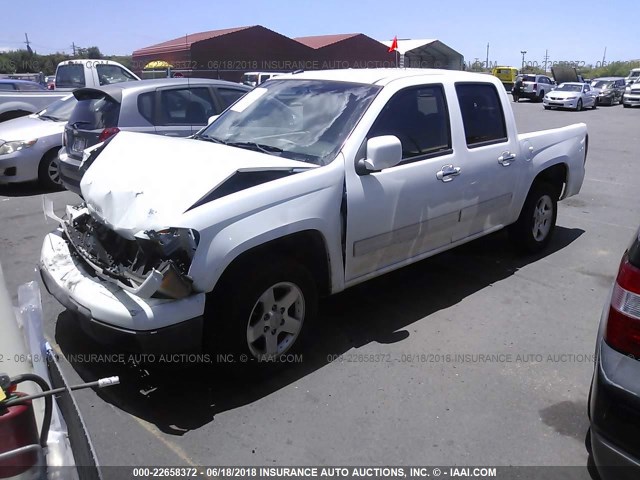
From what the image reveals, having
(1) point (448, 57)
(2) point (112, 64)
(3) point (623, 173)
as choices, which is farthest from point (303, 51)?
(3) point (623, 173)

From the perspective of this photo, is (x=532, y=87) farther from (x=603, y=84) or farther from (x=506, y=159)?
(x=506, y=159)

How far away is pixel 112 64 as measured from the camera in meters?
13.1

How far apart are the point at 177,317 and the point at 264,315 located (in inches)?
24.5

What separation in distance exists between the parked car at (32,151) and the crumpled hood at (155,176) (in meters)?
5.22

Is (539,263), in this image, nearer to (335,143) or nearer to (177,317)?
(335,143)

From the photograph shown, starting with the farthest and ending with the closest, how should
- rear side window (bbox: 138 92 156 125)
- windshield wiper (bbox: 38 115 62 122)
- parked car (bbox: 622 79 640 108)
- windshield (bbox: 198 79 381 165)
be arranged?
parked car (bbox: 622 79 640 108) < windshield wiper (bbox: 38 115 62 122) < rear side window (bbox: 138 92 156 125) < windshield (bbox: 198 79 381 165)

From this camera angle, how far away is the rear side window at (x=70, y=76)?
524 inches

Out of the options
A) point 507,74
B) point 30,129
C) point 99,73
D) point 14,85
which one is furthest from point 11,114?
point 507,74

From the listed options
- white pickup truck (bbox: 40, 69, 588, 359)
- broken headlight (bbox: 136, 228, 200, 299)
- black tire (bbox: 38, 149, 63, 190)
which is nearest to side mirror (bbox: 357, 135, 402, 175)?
A: white pickup truck (bbox: 40, 69, 588, 359)

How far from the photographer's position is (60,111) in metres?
9.19

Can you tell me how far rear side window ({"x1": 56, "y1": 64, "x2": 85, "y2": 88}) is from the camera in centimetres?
1330

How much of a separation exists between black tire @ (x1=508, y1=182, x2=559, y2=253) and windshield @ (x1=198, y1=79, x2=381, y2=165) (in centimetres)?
238

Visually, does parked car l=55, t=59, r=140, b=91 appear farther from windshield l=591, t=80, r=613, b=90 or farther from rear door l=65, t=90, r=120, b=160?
windshield l=591, t=80, r=613, b=90

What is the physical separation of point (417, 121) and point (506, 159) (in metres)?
1.14
